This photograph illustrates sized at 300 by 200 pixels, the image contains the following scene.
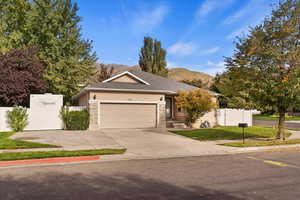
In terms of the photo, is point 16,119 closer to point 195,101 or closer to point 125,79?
point 125,79

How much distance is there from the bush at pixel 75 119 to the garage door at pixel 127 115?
1.26m

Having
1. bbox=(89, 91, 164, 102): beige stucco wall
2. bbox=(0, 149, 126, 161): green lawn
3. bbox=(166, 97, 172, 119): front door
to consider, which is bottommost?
bbox=(0, 149, 126, 161): green lawn

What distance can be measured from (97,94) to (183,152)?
9597 mm

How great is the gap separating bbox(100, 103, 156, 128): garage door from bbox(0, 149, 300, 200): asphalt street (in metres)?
9.54

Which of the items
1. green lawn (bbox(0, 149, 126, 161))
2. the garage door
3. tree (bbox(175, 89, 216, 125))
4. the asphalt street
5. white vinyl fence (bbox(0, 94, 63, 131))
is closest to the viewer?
the asphalt street

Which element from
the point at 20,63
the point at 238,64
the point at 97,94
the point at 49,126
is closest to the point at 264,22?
the point at 238,64

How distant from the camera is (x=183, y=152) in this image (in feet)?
30.6

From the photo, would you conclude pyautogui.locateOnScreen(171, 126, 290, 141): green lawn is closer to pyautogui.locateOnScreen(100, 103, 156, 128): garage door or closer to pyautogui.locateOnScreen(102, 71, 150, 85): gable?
pyautogui.locateOnScreen(100, 103, 156, 128): garage door

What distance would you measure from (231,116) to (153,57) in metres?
25.2

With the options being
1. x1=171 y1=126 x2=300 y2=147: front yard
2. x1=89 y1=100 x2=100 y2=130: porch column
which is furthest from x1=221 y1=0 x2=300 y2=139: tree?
x1=89 y1=100 x2=100 y2=130: porch column

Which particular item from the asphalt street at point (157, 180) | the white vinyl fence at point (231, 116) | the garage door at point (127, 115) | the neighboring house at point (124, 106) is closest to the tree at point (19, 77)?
the neighboring house at point (124, 106)

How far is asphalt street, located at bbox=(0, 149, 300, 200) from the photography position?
4.59 m

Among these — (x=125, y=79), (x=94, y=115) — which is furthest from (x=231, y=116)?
(x=94, y=115)

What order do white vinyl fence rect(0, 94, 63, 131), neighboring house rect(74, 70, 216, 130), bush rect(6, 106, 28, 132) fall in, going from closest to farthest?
bush rect(6, 106, 28, 132)
white vinyl fence rect(0, 94, 63, 131)
neighboring house rect(74, 70, 216, 130)
